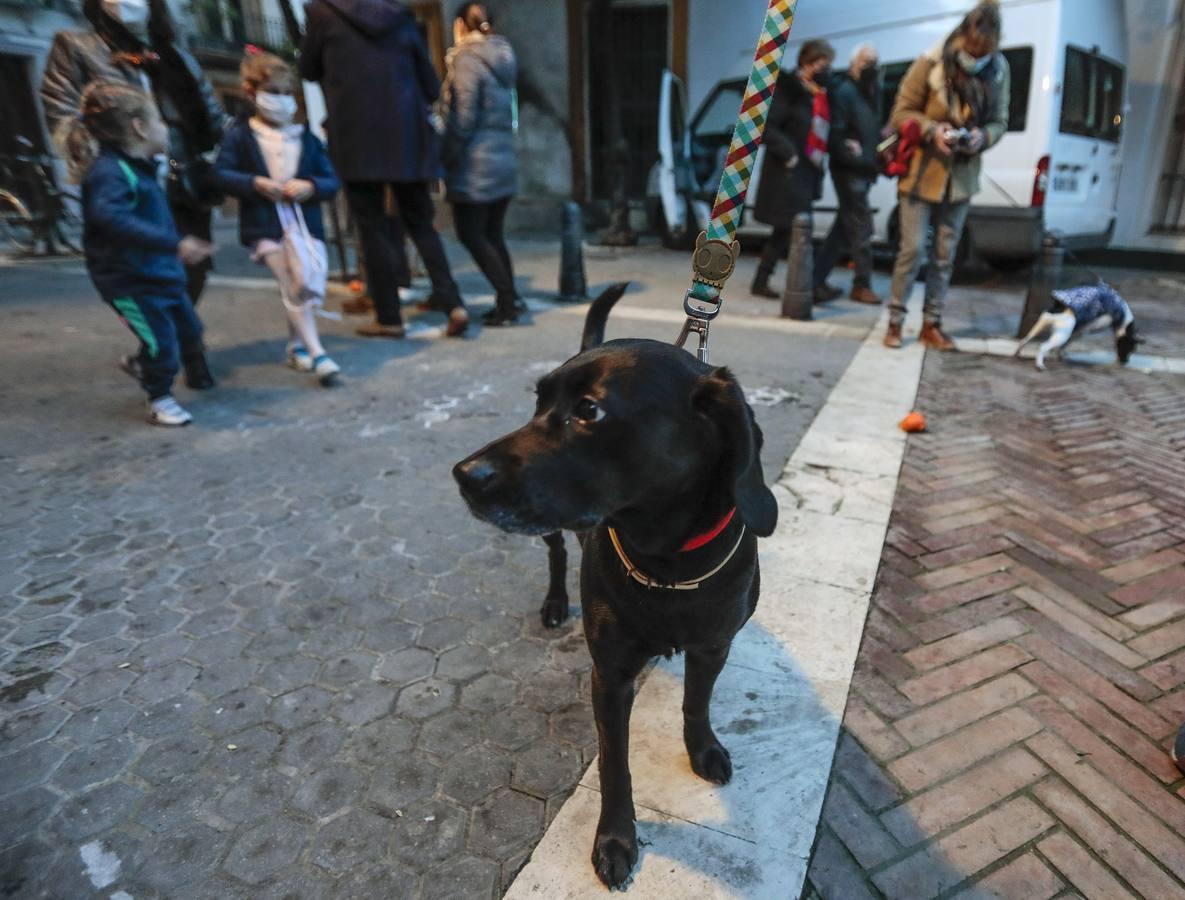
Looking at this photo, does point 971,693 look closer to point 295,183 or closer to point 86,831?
point 86,831

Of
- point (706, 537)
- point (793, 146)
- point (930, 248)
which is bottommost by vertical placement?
point (706, 537)

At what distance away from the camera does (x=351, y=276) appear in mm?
8516

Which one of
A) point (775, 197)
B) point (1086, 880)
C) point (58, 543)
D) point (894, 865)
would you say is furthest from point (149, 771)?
point (775, 197)

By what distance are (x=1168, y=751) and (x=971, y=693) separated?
0.49 meters

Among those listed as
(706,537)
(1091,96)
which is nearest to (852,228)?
(1091,96)

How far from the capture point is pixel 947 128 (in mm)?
5020

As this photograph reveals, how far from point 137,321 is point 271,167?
137cm

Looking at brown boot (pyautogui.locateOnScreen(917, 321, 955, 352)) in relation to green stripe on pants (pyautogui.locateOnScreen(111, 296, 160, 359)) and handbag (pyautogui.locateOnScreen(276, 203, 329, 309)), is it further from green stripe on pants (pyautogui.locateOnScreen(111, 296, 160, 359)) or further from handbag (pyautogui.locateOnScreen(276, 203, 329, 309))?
green stripe on pants (pyautogui.locateOnScreen(111, 296, 160, 359))

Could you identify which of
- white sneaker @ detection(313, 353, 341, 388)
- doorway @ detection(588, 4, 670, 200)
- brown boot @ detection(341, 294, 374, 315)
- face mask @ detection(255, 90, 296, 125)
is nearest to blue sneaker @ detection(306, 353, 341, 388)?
white sneaker @ detection(313, 353, 341, 388)

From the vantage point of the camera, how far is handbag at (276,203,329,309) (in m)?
4.61

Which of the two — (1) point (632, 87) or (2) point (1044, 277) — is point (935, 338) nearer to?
(2) point (1044, 277)

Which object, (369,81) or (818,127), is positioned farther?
(818,127)

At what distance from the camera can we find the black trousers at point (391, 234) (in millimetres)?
5418

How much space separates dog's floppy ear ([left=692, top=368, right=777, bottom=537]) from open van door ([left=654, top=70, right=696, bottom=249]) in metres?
9.89
